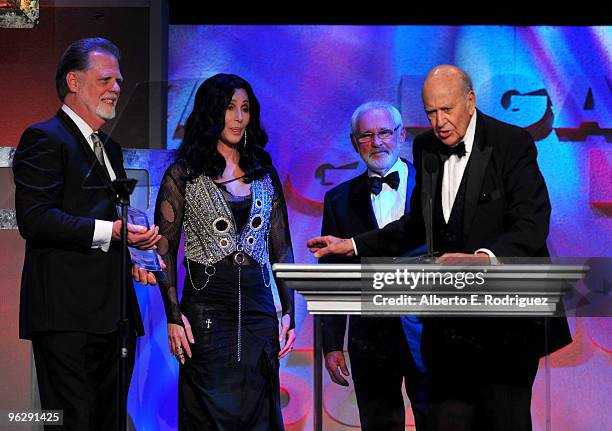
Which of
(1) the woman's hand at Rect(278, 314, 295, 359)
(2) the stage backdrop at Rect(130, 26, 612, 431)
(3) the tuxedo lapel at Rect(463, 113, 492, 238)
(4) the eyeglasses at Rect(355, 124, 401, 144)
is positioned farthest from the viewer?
(2) the stage backdrop at Rect(130, 26, 612, 431)

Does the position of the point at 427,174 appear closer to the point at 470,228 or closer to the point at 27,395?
the point at 470,228

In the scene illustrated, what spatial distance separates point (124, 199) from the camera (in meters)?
3.97

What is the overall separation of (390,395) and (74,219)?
1.48m

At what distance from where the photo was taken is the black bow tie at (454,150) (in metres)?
3.99

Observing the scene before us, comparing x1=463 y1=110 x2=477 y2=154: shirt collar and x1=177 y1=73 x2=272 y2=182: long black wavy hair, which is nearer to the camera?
x1=463 y1=110 x2=477 y2=154: shirt collar

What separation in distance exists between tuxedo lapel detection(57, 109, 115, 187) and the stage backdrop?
476mm

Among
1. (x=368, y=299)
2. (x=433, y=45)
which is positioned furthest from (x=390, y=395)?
(x=433, y=45)

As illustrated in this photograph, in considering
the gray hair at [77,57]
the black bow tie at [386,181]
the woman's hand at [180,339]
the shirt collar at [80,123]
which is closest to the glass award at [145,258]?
the woman's hand at [180,339]

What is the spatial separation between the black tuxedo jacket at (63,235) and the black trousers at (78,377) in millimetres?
51

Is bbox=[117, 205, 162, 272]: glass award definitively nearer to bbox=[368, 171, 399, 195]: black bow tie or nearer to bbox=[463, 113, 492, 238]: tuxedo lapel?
bbox=[368, 171, 399, 195]: black bow tie

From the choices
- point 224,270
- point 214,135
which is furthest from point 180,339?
point 214,135

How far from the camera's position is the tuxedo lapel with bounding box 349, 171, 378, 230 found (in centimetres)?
461

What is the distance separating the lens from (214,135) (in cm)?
457

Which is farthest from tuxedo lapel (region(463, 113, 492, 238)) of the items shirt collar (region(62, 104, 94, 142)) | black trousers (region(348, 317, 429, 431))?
shirt collar (region(62, 104, 94, 142))
